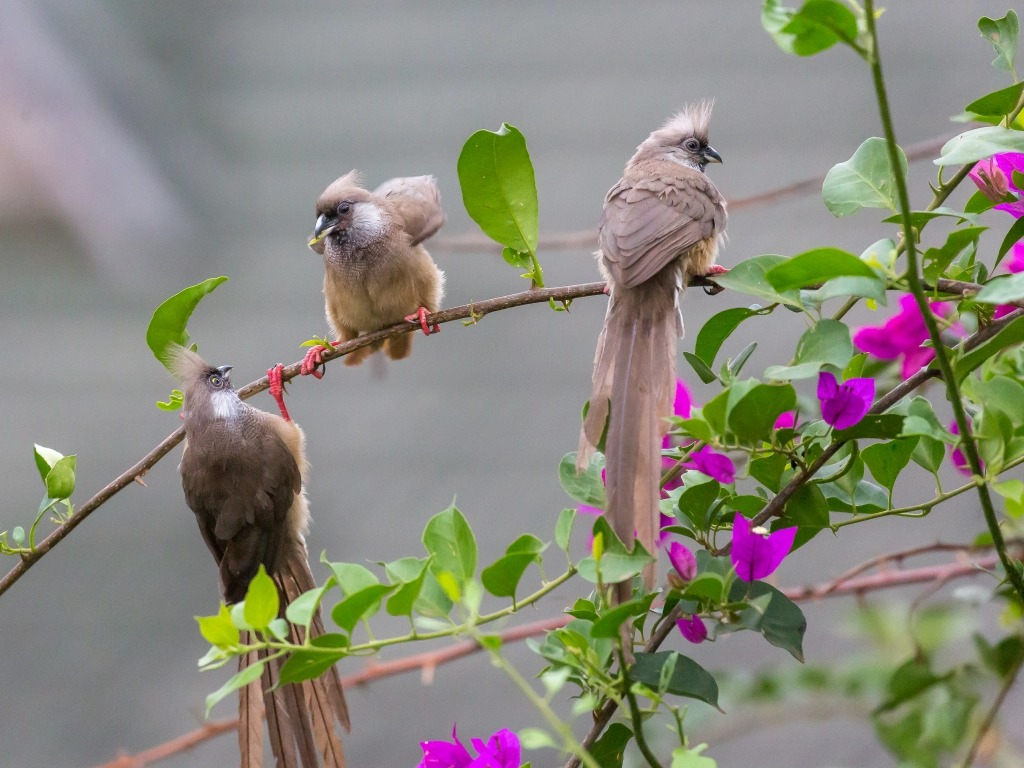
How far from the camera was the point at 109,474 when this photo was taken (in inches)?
210

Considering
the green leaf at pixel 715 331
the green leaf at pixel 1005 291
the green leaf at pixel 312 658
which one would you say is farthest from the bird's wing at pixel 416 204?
the green leaf at pixel 1005 291

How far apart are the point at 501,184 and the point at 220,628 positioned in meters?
0.83

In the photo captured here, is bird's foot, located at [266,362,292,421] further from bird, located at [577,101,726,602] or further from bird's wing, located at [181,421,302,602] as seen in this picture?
bird, located at [577,101,726,602]

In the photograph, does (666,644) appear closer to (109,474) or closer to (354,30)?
(109,474)

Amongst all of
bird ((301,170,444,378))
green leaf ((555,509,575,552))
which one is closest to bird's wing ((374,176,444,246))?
bird ((301,170,444,378))

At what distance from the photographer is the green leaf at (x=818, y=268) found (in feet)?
4.04

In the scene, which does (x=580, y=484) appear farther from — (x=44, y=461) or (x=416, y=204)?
(x=416, y=204)

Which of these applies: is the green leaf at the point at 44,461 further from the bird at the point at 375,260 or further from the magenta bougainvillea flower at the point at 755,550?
the bird at the point at 375,260

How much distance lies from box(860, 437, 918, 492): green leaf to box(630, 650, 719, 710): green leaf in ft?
1.35

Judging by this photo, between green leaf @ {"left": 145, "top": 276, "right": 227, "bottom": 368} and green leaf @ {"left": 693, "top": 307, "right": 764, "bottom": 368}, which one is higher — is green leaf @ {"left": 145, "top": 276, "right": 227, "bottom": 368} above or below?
above

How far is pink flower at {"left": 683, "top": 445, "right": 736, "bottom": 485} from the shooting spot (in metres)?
1.62

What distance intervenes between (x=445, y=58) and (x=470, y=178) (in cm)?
413

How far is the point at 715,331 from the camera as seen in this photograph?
166 centimetres

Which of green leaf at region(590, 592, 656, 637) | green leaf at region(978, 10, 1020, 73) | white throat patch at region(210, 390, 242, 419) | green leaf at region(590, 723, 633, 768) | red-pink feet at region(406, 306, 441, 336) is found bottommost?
green leaf at region(590, 723, 633, 768)
